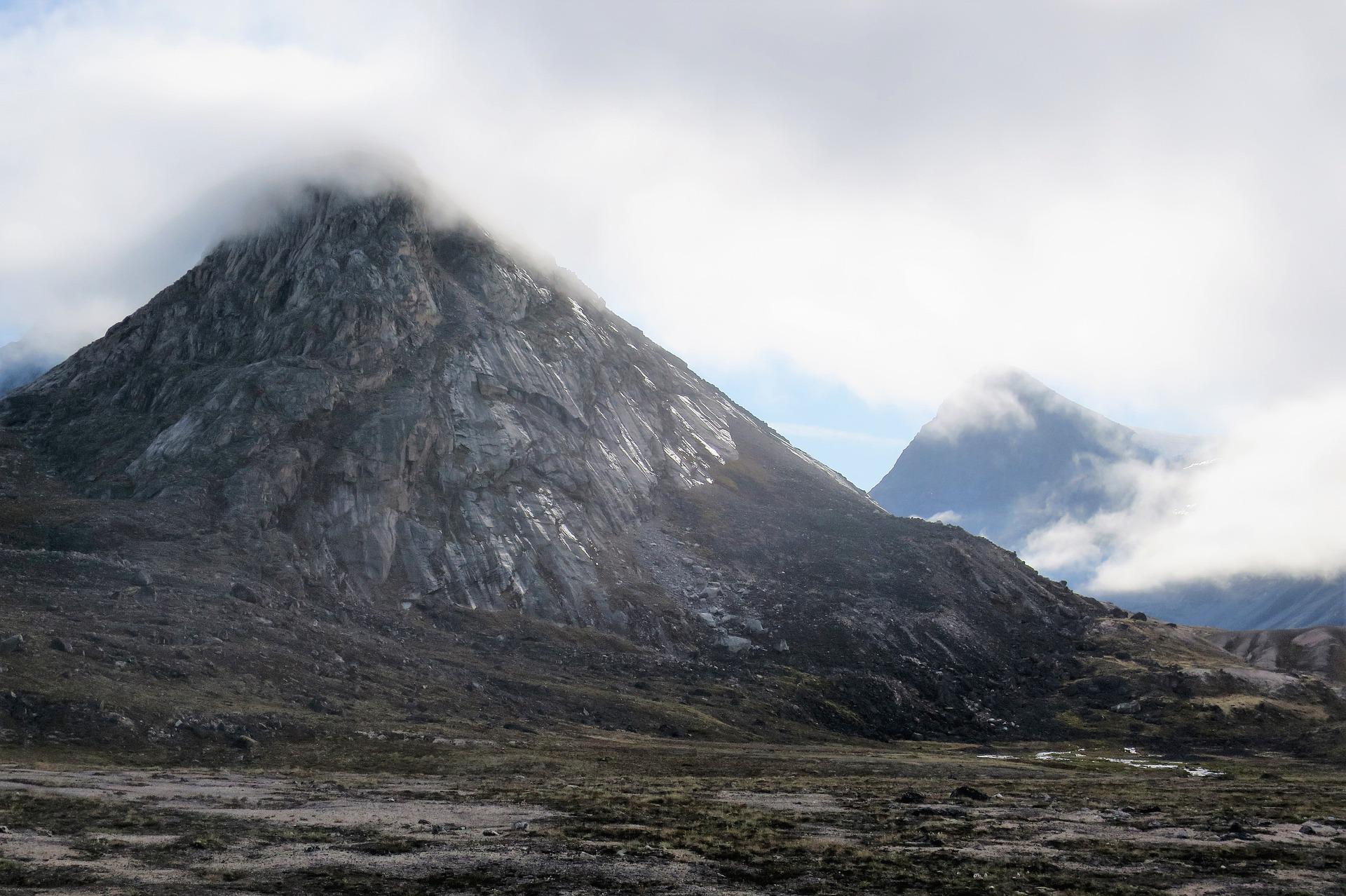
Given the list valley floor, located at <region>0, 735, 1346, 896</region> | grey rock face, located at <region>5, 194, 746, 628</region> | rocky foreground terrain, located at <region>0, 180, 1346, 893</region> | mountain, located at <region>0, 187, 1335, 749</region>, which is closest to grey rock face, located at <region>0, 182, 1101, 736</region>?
grey rock face, located at <region>5, 194, 746, 628</region>

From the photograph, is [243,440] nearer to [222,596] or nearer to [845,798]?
[222,596]

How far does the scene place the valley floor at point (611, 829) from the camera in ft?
130

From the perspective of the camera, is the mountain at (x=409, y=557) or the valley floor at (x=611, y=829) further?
the mountain at (x=409, y=557)

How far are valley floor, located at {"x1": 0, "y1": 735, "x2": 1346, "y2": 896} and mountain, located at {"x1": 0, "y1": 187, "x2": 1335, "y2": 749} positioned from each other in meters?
20.1

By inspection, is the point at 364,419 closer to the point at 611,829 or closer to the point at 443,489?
the point at 443,489

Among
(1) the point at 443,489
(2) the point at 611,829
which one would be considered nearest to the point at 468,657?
(1) the point at 443,489

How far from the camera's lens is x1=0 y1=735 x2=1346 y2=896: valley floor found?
39.7 m

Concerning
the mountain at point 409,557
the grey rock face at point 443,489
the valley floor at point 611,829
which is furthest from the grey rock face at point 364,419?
the valley floor at point 611,829

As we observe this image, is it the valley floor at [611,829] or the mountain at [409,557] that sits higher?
the mountain at [409,557]

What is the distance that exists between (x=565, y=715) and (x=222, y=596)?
43.1m

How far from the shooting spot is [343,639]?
382 ft

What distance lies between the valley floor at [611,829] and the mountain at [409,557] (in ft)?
65.9

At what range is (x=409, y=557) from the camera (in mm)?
147500

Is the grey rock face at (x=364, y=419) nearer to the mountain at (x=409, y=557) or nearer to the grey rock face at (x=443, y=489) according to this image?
the grey rock face at (x=443, y=489)
